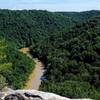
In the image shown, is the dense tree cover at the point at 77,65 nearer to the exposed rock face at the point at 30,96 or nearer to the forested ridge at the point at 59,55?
the forested ridge at the point at 59,55

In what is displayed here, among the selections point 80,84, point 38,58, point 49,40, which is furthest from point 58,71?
point 49,40

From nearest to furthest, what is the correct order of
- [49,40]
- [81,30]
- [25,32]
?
[81,30] → [49,40] → [25,32]

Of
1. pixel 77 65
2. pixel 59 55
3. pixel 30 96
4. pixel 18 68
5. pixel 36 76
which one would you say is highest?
pixel 30 96

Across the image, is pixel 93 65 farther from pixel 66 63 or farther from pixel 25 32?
pixel 25 32

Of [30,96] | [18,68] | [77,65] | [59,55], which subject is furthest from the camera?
[59,55]

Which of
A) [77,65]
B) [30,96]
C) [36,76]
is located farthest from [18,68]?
[30,96]

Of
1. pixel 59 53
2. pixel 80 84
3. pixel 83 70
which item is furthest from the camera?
pixel 59 53

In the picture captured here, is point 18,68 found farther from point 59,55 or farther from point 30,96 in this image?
Answer: point 30,96

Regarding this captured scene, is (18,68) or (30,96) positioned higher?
(30,96)
